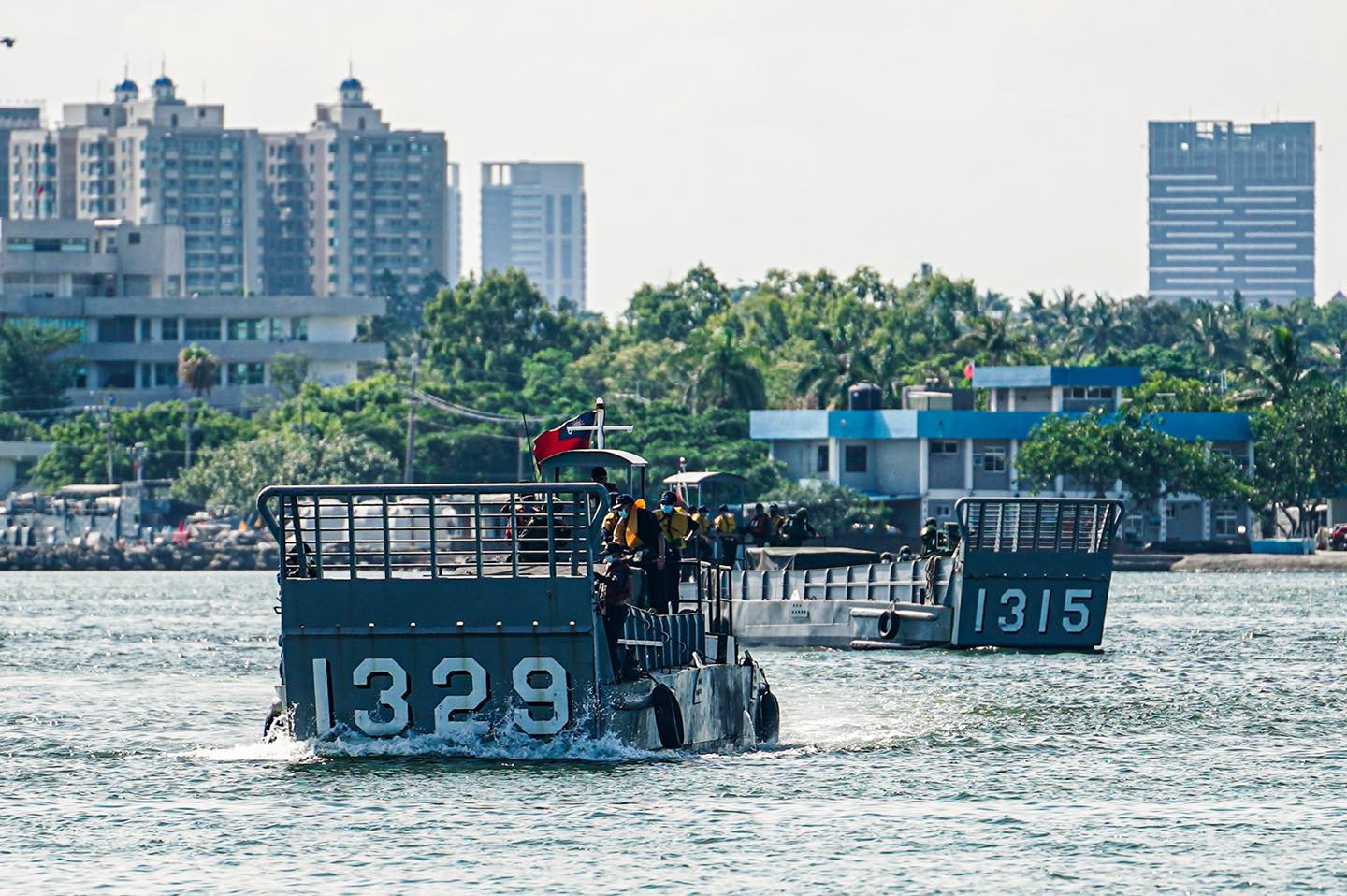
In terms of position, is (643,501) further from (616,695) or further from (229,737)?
(229,737)

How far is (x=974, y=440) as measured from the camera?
13262cm

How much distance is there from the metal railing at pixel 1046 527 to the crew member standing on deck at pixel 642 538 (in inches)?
815

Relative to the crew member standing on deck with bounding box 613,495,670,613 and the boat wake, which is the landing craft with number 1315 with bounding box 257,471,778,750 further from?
the crew member standing on deck with bounding box 613,495,670,613

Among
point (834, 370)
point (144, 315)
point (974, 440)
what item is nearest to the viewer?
point (974, 440)

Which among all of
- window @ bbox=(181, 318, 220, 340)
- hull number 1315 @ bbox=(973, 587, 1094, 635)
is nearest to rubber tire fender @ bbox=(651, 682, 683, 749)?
hull number 1315 @ bbox=(973, 587, 1094, 635)

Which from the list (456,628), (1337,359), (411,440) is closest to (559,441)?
(456,628)

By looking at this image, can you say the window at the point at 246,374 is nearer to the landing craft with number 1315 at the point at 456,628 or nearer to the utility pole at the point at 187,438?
the utility pole at the point at 187,438

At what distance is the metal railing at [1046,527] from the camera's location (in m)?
50.4

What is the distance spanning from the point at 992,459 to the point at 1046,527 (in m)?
83.0

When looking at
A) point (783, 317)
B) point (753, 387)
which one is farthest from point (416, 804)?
point (783, 317)

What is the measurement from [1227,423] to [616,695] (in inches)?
4282

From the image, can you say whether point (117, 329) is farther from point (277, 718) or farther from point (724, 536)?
point (277, 718)

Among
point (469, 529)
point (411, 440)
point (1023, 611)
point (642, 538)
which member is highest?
point (469, 529)

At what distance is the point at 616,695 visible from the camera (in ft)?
93.9
